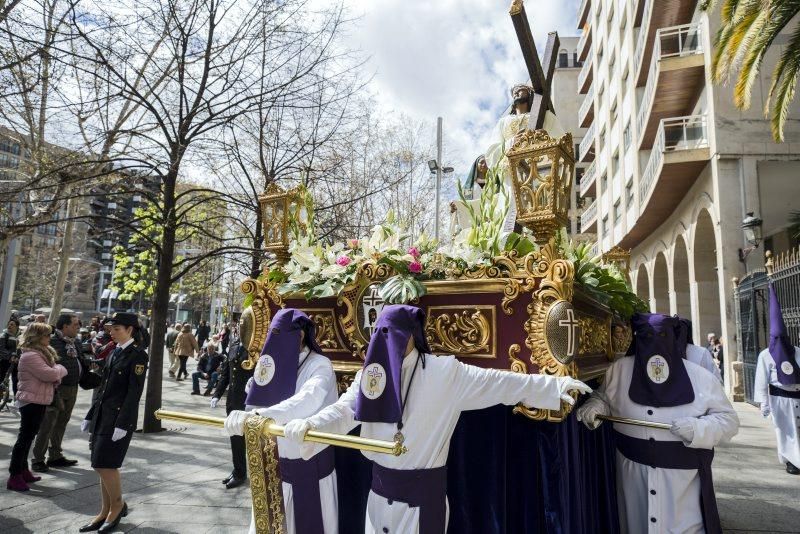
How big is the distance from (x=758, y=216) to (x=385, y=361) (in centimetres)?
1489

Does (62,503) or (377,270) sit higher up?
(377,270)

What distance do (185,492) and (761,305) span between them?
13.0 meters

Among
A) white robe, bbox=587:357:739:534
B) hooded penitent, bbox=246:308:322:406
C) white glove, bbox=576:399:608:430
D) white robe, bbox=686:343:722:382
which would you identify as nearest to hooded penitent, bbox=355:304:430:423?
hooded penitent, bbox=246:308:322:406

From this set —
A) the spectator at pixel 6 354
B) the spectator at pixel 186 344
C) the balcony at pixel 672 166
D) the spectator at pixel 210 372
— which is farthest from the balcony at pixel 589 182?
the spectator at pixel 6 354

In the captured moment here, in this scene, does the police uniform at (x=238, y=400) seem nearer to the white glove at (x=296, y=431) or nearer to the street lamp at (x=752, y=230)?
the white glove at (x=296, y=431)

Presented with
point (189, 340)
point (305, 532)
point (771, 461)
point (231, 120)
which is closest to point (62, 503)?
point (305, 532)

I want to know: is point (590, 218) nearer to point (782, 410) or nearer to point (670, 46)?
point (670, 46)

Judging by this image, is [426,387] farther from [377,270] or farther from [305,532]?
[305,532]

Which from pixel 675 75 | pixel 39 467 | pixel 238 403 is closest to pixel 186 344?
pixel 39 467

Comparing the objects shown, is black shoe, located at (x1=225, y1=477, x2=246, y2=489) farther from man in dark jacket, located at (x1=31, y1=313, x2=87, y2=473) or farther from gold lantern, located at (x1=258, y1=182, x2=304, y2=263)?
gold lantern, located at (x1=258, y1=182, x2=304, y2=263)

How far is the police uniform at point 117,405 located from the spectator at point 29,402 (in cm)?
148

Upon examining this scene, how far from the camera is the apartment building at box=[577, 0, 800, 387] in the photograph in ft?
47.5

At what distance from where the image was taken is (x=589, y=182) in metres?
32.8

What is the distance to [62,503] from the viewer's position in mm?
5773
